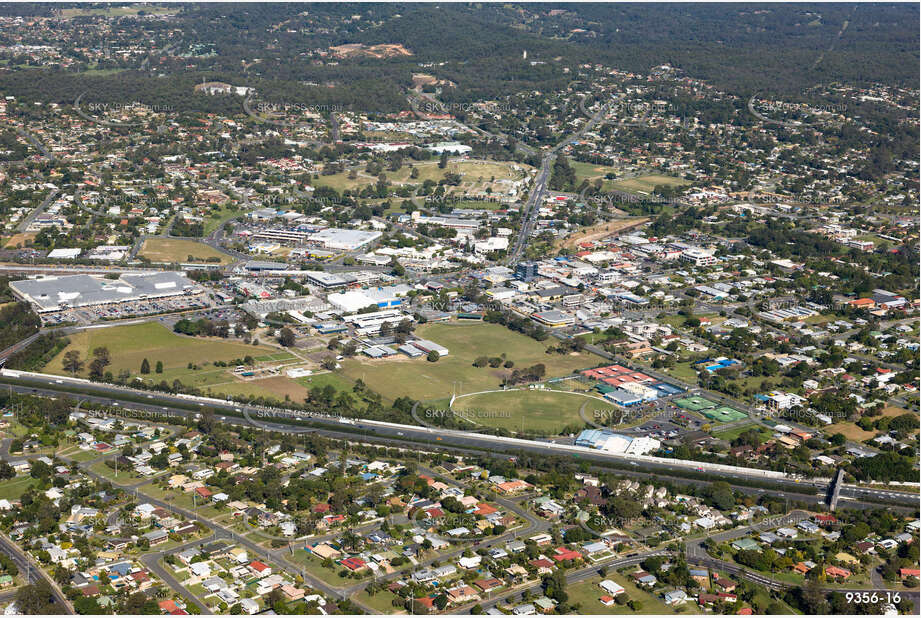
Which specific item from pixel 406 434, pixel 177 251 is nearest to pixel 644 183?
pixel 177 251

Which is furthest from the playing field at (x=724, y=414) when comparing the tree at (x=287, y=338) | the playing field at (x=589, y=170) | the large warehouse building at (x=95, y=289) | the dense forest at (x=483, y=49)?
the dense forest at (x=483, y=49)


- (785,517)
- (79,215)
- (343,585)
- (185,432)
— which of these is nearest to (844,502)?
(785,517)

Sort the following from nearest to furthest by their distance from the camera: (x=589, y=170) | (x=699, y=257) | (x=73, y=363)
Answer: (x=73, y=363)
(x=699, y=257)
(x=589, y=170)

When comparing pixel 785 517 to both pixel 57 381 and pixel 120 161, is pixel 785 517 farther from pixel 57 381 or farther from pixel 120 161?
pixel 120 161

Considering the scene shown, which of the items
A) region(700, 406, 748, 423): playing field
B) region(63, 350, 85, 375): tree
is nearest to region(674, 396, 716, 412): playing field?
region(700, 406, 748, 423): playing field

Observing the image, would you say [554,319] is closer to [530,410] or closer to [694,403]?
[694,403]

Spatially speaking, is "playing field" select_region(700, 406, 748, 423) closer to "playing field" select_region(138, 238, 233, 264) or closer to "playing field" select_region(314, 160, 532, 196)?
"playing field" select_region(138, 238, 233, 264)

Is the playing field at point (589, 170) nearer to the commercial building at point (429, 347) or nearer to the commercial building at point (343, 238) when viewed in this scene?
the commercial building at point (343, 238)
